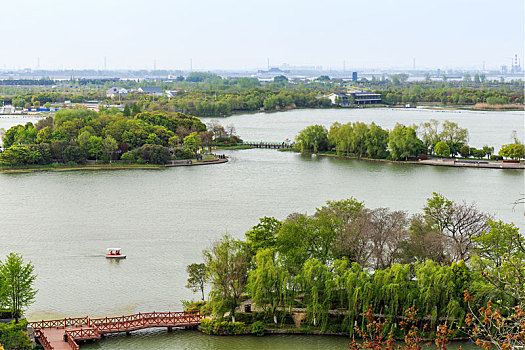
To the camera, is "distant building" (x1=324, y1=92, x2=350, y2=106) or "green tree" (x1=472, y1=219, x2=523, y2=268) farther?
"distant building" (x1=324, y1=92, x2=350, y2=106)

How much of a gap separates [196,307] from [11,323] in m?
2.17

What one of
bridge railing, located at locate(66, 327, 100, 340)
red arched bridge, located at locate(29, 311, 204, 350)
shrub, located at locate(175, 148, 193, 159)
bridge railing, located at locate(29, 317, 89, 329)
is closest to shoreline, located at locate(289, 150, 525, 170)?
shrub, located at locate(175, 148, 193, 159)

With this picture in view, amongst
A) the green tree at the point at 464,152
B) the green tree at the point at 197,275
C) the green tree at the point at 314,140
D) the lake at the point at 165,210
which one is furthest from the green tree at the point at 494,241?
the green tree at the point at 314,140

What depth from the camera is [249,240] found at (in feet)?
30.0

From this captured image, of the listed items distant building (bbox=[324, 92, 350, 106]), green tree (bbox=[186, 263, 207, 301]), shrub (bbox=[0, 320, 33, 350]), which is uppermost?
distant building (bbox=[324, 92, 350, 106])

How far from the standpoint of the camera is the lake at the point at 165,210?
356 inches

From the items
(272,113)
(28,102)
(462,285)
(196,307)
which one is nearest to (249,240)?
(196,307)

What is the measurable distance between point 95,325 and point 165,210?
20.2 ft

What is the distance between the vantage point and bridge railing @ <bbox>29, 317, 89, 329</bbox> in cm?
801

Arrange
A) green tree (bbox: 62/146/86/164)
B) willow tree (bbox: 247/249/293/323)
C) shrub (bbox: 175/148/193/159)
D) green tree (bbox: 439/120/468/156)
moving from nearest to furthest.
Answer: willow tree (bbox: 247/249/293/323), green tree (bbox: 62/146/86/164), shrub (bbox: 175/148/193/159), green tree (bbox: 439/120/468/156)

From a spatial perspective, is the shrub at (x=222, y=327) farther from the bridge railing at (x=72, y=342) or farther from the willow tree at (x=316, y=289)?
the bridge railing at (x=72, y=342)

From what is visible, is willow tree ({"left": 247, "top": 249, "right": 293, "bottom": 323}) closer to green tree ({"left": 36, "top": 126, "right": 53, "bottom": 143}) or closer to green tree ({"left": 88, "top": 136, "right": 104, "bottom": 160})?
green tree ({"left": 88, "top": 136, "right": 104, "bottom": 160})

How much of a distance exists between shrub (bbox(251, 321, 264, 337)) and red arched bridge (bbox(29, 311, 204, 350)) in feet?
2.07

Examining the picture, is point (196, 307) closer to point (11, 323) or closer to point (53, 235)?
point (11, 323)
